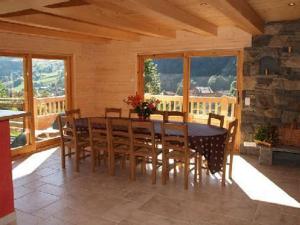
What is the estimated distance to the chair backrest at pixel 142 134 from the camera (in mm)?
3938

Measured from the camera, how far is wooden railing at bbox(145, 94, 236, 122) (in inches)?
235

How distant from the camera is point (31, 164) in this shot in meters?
5.04

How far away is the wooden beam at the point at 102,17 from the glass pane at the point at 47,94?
2.26m

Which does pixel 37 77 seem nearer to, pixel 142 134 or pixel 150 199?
pixel 142 134

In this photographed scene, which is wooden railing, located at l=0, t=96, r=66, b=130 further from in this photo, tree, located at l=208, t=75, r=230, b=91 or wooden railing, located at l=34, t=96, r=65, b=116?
tree, located at l=208, t=75, r=230, b=91

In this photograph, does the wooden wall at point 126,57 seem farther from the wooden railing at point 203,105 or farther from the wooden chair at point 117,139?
the wooden chair at point 117,139

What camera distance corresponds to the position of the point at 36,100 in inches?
234

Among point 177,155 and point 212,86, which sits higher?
point 212,86

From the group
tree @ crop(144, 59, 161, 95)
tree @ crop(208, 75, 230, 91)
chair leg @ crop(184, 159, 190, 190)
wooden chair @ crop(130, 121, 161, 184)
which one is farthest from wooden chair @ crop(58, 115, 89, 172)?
tree @ crop(208, 75, 230, 91)

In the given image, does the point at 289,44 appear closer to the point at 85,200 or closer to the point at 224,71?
the point at 224,71

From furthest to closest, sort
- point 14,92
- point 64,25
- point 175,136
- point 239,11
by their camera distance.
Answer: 1. point 14,92
2. point 64,25
3. point 175,136
4. point 239,11

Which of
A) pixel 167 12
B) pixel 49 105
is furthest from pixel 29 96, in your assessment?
pixel 167 12

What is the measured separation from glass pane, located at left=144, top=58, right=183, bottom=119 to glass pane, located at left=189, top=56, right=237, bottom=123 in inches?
11.8

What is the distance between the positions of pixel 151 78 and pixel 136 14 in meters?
2.55
